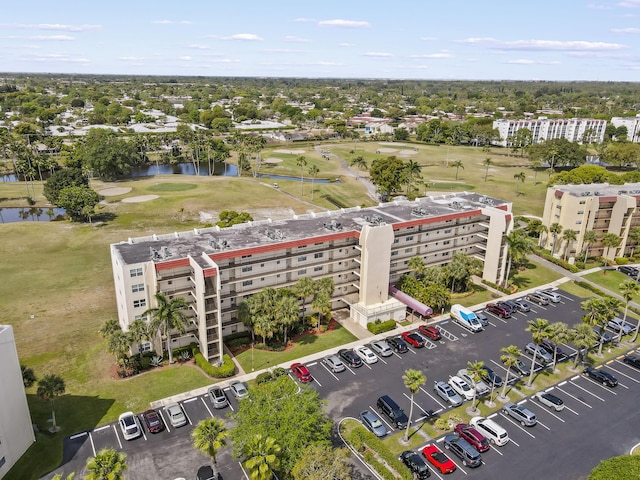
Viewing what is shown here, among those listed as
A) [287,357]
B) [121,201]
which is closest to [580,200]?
[287,357]

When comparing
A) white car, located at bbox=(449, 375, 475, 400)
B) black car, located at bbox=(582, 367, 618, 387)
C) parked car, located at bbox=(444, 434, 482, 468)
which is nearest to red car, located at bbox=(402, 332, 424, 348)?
white car, located at bbox=(449, 375, 475, 400)

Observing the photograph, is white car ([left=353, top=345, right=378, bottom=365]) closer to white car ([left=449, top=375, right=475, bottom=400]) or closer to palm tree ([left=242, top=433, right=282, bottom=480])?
white car ([left=449, top=375, right=475, bottom=400])

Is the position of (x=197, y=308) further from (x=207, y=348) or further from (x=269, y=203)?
(x=269, y=203)

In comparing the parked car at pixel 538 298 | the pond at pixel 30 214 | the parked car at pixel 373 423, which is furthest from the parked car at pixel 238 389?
the pond at pixel 30 214

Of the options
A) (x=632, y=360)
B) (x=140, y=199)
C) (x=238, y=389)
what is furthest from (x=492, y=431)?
(x=140, y=199)

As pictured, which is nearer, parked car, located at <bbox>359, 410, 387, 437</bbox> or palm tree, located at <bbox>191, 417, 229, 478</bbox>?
palm tree, located at <bbox>191, 417, 229, 478</bbox>

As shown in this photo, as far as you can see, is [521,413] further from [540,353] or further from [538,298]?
[538,298]

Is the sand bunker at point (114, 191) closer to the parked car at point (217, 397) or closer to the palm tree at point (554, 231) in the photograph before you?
the parked car at point (217, 397)
